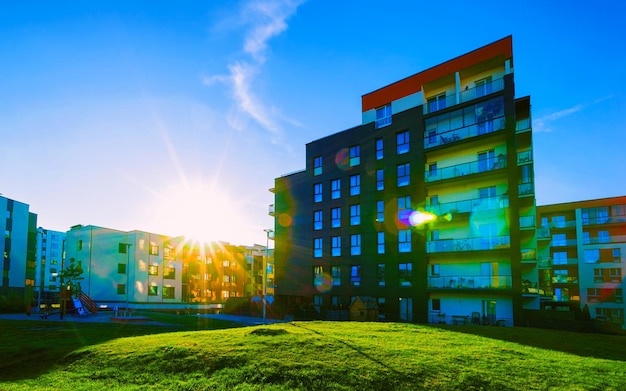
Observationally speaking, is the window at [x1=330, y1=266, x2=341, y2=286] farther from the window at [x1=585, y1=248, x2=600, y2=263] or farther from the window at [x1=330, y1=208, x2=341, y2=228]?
the window at [x1=585, y1=248, x2=600, y2=263]

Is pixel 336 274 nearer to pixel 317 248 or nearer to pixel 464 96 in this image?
pixel 317 248

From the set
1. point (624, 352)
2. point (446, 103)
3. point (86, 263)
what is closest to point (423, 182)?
point (446, 103)

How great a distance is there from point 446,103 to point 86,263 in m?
57.4

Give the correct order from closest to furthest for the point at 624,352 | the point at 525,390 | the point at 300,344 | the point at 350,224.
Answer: the point at 525,390 → the point at 300,344 → the point at 624,352 → the point at 350,224

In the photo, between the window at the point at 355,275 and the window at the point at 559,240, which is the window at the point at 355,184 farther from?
the window at the point at 559,240

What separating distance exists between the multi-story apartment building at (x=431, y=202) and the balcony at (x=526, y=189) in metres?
0.13

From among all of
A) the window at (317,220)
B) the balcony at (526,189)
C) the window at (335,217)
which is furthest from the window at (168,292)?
the balcony at (526,189)

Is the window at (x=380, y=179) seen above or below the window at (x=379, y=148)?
below

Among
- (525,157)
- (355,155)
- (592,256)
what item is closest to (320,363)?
(525,157)

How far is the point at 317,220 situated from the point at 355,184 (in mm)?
7061

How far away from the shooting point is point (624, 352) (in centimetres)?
1747

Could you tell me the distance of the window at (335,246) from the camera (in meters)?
47.5

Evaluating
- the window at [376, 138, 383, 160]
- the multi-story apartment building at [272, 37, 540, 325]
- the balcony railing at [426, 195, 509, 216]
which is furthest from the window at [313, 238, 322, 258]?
the balcony railing at [426, 195, 509, 216]

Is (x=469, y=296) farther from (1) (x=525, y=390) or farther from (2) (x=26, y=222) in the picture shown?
(2) (x=26, y=222)
